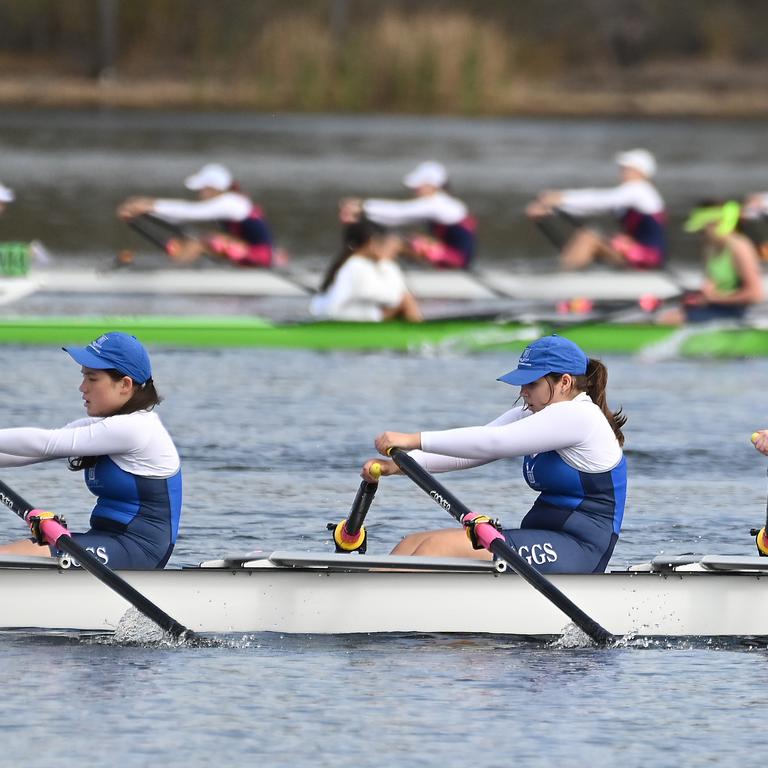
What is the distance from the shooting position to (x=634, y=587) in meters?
9.79

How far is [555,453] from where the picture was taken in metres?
9.78

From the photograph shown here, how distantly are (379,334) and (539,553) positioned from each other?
32.7ft

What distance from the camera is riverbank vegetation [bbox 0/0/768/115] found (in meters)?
52.8

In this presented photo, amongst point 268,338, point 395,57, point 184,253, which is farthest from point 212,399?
point 395,57

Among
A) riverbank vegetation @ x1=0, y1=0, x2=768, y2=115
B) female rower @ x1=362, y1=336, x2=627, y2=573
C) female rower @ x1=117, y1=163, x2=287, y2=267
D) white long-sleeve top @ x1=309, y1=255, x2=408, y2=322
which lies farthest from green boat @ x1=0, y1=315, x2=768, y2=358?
riverbank vegetation @ x1=0, y1=0, x2=768, y2=115

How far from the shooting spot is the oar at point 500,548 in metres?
9.53

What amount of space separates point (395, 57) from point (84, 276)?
99.6 feet

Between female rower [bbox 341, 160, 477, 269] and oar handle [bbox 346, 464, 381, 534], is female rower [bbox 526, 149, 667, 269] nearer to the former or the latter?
female rower [bbox 341, 160, 477, 269]

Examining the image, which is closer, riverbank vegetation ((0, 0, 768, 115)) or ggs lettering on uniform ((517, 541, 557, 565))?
ggs lettering on uniform ((517, 541, 557, 565))

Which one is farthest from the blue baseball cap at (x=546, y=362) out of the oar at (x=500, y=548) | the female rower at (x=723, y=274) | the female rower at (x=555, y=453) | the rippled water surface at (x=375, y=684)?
the female rower at (x=723, y=274)

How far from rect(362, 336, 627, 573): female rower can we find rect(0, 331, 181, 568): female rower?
0.96m

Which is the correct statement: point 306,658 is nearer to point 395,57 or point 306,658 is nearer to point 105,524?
point 105,524

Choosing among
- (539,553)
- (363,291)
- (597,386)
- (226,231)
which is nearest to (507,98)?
(226,231)

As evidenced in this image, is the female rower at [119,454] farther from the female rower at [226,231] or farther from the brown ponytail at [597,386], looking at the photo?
the female rower at [226,231]
